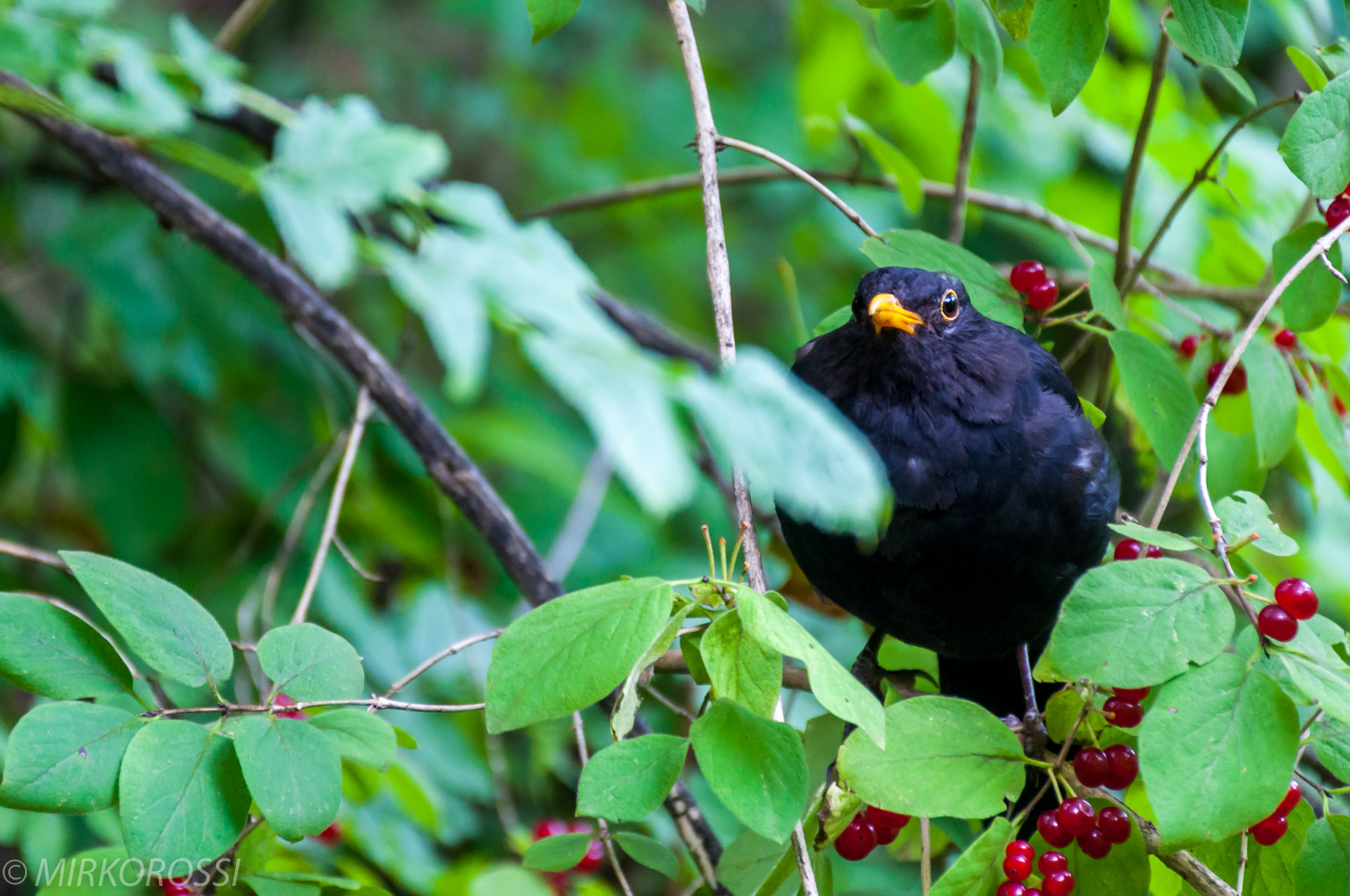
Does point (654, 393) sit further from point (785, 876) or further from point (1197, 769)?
point (785, 876)

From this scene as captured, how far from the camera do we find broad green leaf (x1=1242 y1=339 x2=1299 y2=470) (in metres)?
1.52

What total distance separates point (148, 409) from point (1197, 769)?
249 cm

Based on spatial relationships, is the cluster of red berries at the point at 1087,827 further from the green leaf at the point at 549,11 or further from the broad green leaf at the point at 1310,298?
the green leaf at the point at 549,11

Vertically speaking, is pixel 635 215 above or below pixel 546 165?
below

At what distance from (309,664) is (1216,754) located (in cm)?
90

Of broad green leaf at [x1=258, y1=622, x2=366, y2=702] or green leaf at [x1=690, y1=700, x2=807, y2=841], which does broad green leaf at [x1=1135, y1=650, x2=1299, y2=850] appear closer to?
green leaf at [x1=690, y1=700, x2=807, y2=841]

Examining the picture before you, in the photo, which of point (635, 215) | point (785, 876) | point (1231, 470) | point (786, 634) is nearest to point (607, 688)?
point (786, 634)

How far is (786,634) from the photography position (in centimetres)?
93

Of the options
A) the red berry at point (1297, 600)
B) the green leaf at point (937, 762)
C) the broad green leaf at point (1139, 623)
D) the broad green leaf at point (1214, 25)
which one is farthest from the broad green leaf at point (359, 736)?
the broad green leaf at point (1214, 25)

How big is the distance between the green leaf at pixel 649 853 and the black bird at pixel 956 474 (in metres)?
0.50

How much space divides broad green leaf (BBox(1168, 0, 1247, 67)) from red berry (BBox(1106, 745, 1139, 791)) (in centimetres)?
83

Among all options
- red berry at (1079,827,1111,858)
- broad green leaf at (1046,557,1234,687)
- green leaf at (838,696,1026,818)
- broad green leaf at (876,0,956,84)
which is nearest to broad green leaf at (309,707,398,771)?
green leaf at (838,696,1026,818)

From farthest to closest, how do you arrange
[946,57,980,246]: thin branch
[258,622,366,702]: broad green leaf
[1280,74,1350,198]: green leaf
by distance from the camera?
1. [946,57,980,246]: thin branch
2. [1280,74,1350,198]: green leaf
3. [258,622,366,702]: broad green leaf

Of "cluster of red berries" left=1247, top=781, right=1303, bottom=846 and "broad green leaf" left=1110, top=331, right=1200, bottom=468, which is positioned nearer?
"cluster of red berries" left=1247, top=781, right=1303, bottom=846
